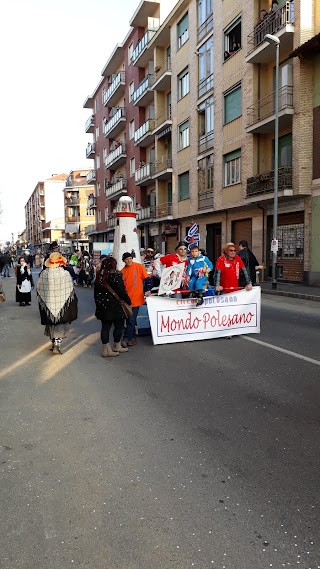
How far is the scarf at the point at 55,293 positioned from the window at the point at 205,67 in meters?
22.0

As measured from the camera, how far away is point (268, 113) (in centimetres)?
2020

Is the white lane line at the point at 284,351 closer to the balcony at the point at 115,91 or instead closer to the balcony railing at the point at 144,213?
the balcony railing at the point at 144,213

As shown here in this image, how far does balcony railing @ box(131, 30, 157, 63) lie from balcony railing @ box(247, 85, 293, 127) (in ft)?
51.2

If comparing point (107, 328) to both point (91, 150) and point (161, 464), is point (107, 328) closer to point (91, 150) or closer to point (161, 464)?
point (161, 464)

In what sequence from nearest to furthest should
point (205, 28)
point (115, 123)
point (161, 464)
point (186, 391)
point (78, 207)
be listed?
1. point (161, 464)
2. point (186, 391)
3. point (205, 28)
4. point (115, 123)
5. point (78, 207)

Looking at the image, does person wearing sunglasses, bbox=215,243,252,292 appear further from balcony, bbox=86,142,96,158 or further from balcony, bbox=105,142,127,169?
balcony, bbox=86,142,96,158

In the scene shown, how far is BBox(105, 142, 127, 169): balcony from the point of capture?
40594 millimetres

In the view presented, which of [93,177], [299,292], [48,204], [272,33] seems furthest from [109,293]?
[48,204]

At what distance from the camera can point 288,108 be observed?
18.4m

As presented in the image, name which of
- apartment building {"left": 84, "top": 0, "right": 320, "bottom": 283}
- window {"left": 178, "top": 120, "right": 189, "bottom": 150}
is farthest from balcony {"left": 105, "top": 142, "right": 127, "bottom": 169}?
window {"left": 178, "top": 120, "right": 189, "bottom": 150}

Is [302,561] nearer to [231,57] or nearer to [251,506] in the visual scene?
[251,506]

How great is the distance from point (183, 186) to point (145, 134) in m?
7.18

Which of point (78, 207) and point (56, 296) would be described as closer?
point (56, 296)

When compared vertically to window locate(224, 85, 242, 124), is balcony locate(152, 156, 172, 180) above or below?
below
